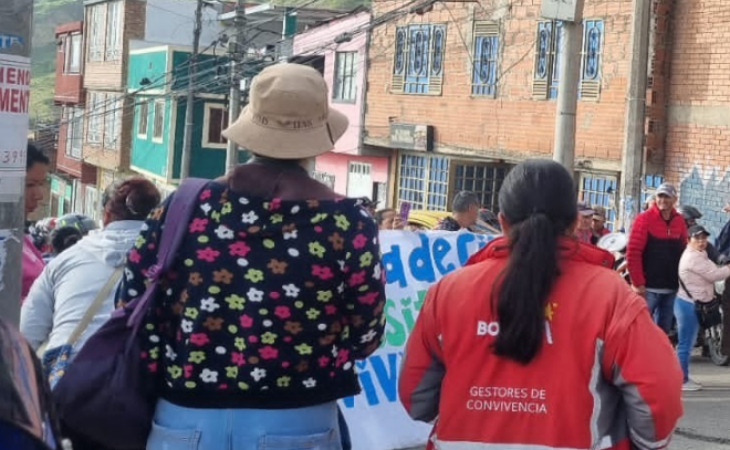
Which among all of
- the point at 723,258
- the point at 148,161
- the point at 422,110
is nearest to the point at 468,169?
the point at 422,110

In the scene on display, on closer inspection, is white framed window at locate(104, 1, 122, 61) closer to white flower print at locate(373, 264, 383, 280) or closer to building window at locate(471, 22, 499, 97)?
building window at locate(471, 22, 499, 97)

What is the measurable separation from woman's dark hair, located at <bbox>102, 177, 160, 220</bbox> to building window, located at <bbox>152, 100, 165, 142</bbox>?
35011 mm

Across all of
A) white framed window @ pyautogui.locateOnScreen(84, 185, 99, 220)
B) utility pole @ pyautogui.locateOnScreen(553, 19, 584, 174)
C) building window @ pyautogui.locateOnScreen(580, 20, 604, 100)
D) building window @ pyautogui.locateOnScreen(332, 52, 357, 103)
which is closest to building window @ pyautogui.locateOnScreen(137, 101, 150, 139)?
white framed window @ pyautogui.locateOnScreen(84, 185, 99, 220)

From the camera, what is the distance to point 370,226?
3.52m

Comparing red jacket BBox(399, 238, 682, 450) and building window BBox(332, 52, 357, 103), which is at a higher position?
building window BBox(332, 52, 357, 103)

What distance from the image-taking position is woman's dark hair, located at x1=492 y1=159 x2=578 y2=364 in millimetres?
3328

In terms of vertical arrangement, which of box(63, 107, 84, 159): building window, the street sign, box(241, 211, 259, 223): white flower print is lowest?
box(241, 211, 259, 223): white flower print

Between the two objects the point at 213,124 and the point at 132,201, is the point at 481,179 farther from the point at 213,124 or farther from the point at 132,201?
the point at 132,201

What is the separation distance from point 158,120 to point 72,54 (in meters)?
13.2

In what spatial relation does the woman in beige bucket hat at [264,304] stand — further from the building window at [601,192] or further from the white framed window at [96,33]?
the white framed window at [96,33]

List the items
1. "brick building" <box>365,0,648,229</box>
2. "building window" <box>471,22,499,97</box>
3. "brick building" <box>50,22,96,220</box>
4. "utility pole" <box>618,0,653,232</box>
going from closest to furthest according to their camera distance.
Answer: "utility pole" <box>618,0,653,232</box> < "brick building" <box>365,0,648,229</box> < "building window" <box>471,22,499,97</box> < "brick building" <box>50,22,96,220</box>

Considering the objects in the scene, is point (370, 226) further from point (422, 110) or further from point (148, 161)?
point (148, 161)

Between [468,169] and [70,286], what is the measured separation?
73.4 feet

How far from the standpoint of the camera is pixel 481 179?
87.1 ft
